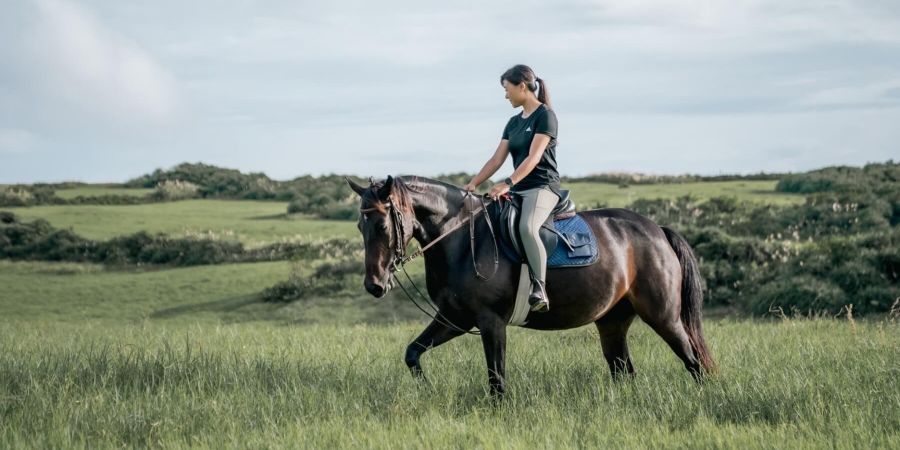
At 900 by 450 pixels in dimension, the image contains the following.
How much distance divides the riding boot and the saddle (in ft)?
0.93

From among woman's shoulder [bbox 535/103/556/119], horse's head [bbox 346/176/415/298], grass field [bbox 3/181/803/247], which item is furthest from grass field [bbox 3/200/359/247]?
woman's shoulder [bbox 535/103/556/119]

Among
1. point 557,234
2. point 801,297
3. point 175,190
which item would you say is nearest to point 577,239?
point 557,234

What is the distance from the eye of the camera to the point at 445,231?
8.03 m

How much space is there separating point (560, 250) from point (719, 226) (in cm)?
1810

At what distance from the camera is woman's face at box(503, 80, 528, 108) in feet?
26.5

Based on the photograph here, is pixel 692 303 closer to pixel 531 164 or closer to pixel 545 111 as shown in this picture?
pixel 531 164

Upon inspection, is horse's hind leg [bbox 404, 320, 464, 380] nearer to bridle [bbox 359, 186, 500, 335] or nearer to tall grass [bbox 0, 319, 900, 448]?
bridle [bbox 359, 186, 500, 335]

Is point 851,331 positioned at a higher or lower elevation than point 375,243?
lower

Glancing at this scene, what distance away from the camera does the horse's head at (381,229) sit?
748cm

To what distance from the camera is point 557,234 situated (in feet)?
27.0

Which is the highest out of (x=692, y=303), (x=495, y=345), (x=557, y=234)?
(x=557, y=234)

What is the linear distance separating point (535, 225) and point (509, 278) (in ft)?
1.77

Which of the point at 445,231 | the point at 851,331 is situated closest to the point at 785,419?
the point at 445,231

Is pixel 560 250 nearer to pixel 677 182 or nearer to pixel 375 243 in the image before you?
pixel 375 243
